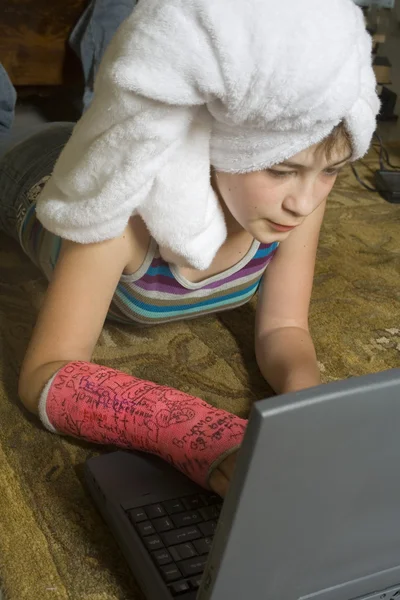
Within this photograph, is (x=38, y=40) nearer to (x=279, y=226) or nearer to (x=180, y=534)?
(x=279, y=226)

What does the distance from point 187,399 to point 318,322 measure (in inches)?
17.1

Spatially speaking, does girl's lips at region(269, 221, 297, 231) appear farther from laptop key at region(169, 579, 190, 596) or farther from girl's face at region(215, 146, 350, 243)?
laptop key at region(169, 579, 190, 596)

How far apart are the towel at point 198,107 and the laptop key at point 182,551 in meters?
0.33

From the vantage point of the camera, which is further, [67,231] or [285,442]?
[67,231]

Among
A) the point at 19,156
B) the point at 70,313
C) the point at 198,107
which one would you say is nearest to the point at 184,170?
the point at 198,107

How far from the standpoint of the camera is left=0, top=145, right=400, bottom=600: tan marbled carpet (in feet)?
2.35

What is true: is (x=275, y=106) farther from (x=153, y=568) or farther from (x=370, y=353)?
(x=370, y=353)

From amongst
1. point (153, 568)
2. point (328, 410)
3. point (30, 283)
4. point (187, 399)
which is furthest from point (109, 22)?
point (328, 410)

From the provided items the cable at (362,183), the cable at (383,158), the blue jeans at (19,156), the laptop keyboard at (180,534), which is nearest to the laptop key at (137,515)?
the laptop keyboard at (180,534)

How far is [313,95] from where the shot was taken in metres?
0.71

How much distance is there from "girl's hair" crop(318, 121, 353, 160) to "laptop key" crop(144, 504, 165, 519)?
40cm

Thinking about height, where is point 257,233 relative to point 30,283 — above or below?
above

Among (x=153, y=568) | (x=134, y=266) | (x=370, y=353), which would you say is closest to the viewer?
(x=153, y=568)

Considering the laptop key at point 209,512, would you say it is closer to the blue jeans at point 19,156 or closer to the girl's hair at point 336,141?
the girl's hair at point 336,141
